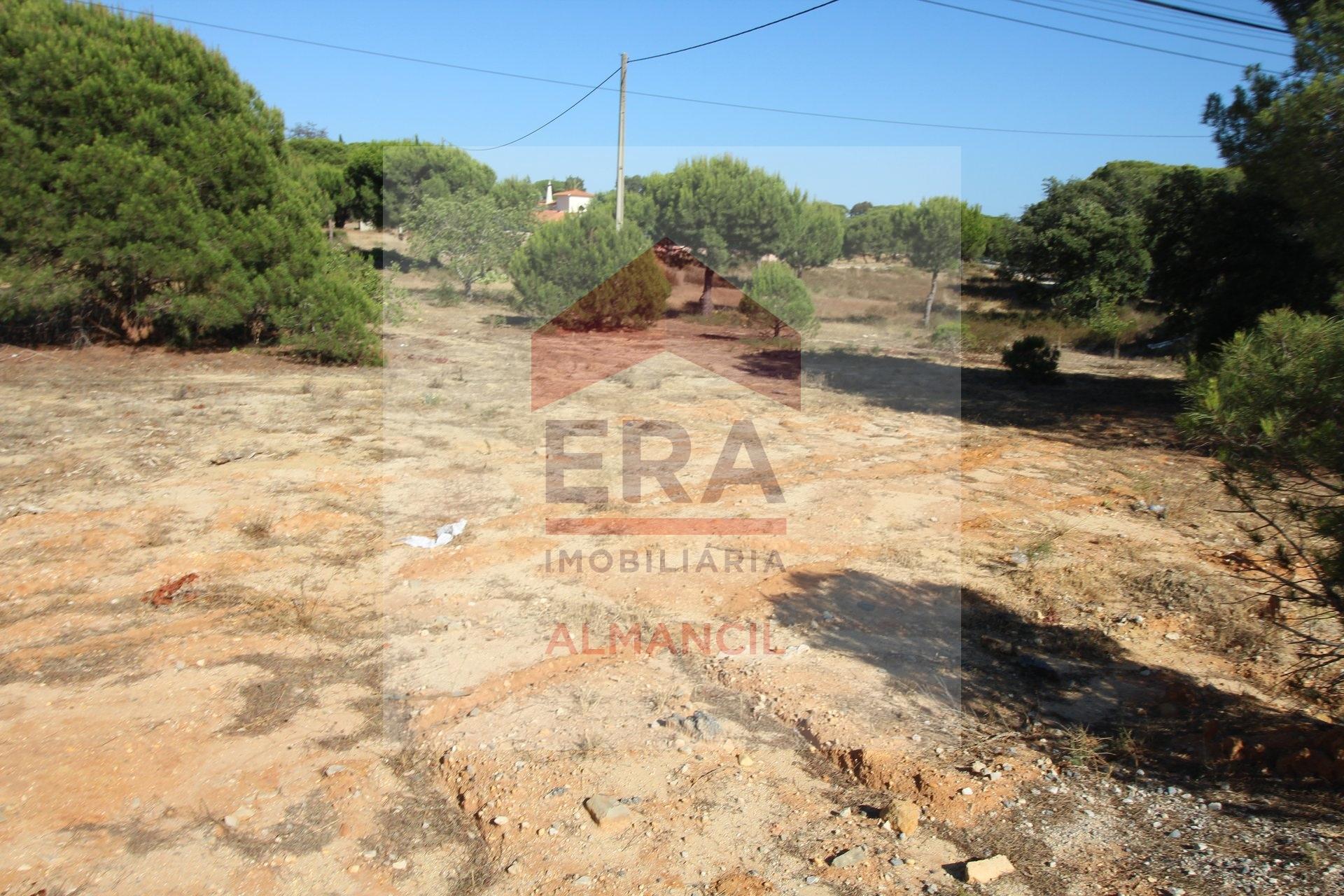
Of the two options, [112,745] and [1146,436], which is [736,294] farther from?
[112,745]

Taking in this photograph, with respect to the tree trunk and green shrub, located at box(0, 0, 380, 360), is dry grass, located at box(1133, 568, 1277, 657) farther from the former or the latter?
the tree trunk

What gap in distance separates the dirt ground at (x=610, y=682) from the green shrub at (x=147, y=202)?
322 cm

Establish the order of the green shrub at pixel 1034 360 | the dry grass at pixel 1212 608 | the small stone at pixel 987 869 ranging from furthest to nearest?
the green shrub at pixel 1034 360
the dry grass at pixel 1212 608
the small stone at pixel 987 869

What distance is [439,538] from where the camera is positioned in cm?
638

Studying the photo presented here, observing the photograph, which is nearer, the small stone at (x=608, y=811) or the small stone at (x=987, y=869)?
the small stone at (x=987, y=869)

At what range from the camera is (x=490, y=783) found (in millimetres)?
3600

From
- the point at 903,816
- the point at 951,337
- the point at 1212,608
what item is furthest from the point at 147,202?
the point at 951,337

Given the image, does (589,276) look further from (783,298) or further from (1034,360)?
(1034,360)

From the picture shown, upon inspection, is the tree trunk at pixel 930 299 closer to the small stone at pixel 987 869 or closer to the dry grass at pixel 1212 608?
the dry grass at pixel 1212 608

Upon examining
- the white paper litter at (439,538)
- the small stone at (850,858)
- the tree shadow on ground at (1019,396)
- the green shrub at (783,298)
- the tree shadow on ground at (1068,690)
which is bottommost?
the small stone at (850,858)

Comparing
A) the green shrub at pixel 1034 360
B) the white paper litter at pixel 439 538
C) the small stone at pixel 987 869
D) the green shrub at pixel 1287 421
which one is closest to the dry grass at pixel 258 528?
the white paper litter at pixel 439 538

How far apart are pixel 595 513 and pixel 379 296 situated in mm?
8650

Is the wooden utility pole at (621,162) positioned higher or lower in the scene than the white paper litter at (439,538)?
higher

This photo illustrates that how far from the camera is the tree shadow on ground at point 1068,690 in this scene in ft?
12.0
